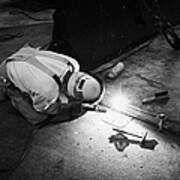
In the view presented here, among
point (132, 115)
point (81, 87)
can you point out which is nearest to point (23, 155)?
point (81, 87)

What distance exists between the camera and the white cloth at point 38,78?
2.63m

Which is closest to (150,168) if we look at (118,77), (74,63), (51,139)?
(51,139)

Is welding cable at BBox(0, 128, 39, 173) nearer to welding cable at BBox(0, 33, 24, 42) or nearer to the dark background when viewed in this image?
the dark background

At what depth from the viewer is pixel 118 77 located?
354cm

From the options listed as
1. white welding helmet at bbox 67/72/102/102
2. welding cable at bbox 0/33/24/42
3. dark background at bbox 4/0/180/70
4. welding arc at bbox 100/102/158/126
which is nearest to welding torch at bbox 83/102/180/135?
welding arc at bbox 100/102/158/126

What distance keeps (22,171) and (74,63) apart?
3.86 feet

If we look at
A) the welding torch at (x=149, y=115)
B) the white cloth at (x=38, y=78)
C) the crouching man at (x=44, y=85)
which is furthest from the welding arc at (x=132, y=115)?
the white cloth at (x=38, y=78)

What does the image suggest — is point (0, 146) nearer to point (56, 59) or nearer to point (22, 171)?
point (22, 171)

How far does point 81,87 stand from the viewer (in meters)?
2.69

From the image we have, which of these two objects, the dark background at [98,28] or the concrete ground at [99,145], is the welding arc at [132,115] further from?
the dark background at [98,28]

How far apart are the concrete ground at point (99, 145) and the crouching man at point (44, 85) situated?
15cm

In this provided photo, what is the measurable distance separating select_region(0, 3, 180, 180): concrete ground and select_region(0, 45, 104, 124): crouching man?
0.48ft

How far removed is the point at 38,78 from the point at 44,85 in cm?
9

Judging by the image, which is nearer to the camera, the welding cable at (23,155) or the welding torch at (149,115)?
the welding cable at (23,155)
